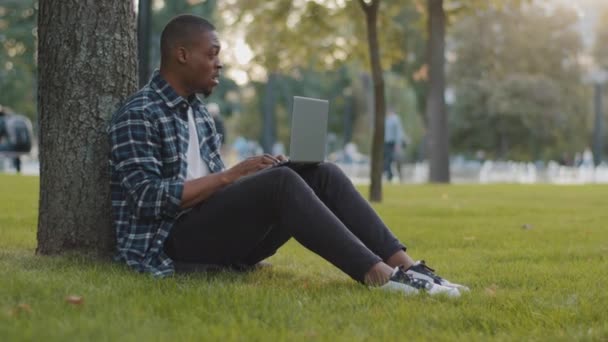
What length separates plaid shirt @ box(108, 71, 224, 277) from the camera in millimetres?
4277

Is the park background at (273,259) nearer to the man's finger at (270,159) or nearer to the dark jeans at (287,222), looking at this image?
the dark jeans at (287,222)

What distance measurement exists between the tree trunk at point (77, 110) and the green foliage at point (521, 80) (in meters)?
45.2

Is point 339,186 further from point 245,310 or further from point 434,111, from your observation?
point 434,111

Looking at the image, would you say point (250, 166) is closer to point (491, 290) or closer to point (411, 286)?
point (411, 286)

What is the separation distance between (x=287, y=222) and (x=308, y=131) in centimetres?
45

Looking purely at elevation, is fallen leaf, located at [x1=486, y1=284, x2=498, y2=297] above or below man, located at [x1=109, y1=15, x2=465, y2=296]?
→ below

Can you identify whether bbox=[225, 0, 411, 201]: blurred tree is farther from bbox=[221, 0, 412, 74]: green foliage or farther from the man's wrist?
the man's wrist

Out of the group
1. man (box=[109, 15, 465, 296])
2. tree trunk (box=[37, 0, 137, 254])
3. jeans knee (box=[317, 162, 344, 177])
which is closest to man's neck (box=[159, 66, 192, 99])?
man (box=[109, 15, 465, 296])

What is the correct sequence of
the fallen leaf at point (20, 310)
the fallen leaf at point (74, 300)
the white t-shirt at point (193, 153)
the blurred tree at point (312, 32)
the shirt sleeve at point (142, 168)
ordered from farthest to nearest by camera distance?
the blurred tree at point (312, 32)
the white t-shirt at point (193, 153)
the shirt sleeve at point (142, 168)
the fallen leaf at point (74, 300)
the fallen leaf at point (20, 310)

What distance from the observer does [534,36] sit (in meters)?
51.1

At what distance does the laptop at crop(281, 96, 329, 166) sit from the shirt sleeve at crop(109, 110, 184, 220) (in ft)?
1.94

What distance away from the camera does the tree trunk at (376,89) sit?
39.0 ft

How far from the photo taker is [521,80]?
164ft

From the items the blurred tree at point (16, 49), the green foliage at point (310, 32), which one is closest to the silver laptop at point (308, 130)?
the green foliage at point (310, 32)
